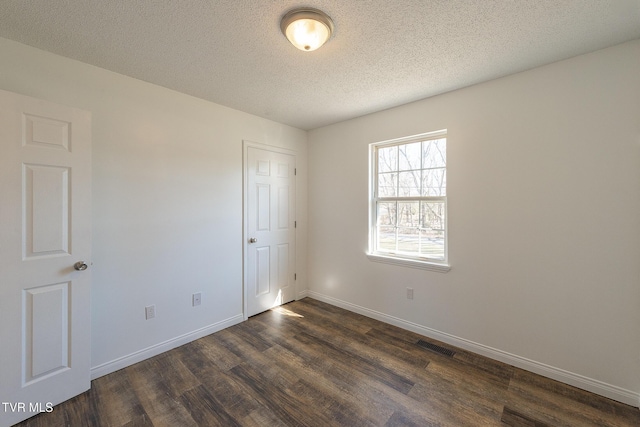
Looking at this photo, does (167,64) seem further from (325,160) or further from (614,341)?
(614,341)

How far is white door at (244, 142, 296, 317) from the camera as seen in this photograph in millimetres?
3129

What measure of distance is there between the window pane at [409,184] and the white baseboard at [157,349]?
240cm

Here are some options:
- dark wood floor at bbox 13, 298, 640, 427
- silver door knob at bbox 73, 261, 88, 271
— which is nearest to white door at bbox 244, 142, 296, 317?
dark wood floor at bbox 13, 298, 640, 427

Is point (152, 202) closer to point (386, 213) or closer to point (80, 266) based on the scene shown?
point (80, 266)

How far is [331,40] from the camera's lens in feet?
5.72

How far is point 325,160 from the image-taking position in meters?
3.60

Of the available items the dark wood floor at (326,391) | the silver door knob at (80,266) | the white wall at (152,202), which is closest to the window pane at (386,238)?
the dark wood floor at (326,391)

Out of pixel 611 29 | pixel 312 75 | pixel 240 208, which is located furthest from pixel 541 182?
pixel 240 208

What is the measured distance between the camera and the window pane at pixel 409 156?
2834 millimetres

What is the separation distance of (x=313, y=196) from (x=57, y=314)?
9.21 ft

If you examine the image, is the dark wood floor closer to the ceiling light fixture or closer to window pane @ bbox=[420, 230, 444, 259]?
window pane @ bbox=[420, 230, 444, 259]

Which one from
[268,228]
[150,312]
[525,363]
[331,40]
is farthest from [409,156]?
[150,312]

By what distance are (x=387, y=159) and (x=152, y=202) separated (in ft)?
8.30

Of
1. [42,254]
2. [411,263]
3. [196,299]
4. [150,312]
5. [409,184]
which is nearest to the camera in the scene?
[42,254]
